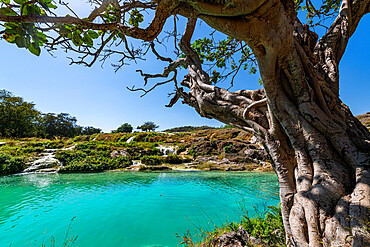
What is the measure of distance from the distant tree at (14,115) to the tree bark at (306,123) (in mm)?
48969

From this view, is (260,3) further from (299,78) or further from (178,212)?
(178,212)

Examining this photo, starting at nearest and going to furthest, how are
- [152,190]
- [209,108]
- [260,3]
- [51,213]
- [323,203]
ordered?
[260,3]
[323,203]
[209,108]
[51,213]
[152,190]

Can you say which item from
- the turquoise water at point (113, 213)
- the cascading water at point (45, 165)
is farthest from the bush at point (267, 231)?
the cascading water at point (45, 165)

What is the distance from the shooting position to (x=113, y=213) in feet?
19.5

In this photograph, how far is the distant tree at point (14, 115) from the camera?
33531 mm

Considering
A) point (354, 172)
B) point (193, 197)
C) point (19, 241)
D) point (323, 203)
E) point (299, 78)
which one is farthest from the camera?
point (193, 197)

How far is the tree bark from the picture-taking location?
5.18 ft

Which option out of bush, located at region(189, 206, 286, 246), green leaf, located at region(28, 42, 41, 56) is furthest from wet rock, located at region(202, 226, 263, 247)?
green leaf, located at region(28, 42, 41, 56)

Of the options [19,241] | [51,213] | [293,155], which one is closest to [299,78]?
[293,155]

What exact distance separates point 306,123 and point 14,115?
50807mm

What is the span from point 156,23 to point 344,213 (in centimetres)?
273

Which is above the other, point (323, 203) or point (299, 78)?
point (299, 78)

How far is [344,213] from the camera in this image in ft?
4.96

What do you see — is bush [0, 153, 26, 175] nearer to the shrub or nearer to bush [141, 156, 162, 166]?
bush [141, 156, 162, 166]
